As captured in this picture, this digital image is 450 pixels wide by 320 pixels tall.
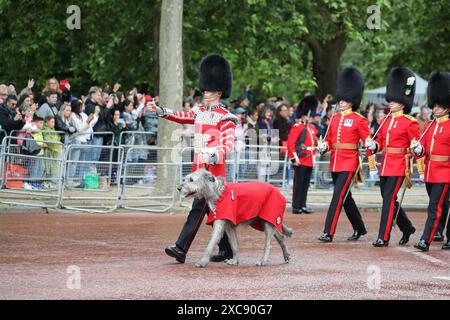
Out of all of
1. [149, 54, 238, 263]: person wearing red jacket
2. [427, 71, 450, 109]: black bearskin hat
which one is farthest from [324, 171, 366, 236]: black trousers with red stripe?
[149, 54, 238, 263]: person wearing red jacket

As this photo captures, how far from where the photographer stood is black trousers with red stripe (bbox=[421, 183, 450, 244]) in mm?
12938

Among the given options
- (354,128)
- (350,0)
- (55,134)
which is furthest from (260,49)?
(354,128)

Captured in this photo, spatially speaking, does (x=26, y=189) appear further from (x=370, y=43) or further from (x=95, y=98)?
(x=370, y=43)

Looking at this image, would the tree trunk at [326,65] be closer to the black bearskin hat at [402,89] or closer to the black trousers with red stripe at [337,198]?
the black bearskin hat at [402,89]

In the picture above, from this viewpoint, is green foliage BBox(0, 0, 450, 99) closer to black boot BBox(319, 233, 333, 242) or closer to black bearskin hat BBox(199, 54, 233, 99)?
black boot BBox(319, 233, 333, 242)

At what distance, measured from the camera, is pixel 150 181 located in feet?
59.7

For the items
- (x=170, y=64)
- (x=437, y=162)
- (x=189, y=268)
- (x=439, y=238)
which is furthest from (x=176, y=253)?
(x=170, y=64)

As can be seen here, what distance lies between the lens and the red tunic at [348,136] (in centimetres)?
1355

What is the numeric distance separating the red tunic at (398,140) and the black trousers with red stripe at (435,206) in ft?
1.45

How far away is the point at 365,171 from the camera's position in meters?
20.4

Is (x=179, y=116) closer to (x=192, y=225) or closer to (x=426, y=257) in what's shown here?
(x=192, y=225)

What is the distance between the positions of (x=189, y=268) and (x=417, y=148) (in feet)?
11.8

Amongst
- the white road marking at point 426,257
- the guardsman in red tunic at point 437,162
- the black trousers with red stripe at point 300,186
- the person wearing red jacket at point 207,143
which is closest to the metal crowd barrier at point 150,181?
the black trousers with red stripe at point 300,186

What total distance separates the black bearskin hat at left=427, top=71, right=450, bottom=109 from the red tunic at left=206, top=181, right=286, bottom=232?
317 cm
